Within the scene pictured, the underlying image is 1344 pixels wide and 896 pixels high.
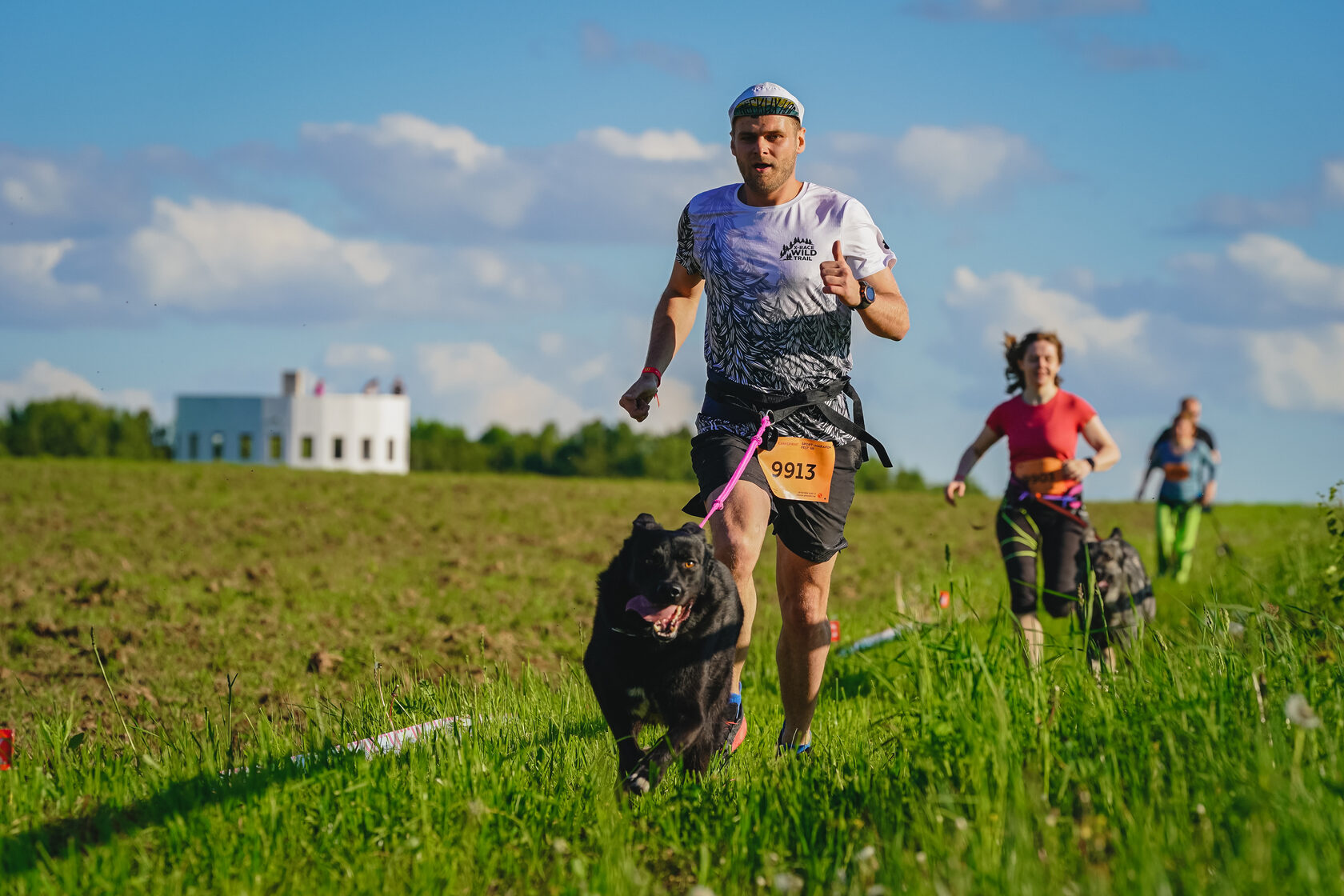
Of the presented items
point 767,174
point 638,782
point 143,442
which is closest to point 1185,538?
point 767,174

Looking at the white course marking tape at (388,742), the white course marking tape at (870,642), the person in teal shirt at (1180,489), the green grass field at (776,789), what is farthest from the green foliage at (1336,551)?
the person in teal shirt at (1180,489)

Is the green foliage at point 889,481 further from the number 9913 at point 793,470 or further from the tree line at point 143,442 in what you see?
the number 9913 at point 793,470

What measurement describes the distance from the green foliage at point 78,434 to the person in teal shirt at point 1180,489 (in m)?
79.9

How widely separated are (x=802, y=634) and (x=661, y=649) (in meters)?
1.15

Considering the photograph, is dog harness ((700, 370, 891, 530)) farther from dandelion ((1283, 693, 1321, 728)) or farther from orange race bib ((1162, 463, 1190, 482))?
orange race bib ((1162, 463, 1190, 482))

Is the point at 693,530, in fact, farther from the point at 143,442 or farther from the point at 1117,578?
the point at 143,442

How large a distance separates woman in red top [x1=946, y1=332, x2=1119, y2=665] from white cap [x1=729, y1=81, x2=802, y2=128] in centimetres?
318

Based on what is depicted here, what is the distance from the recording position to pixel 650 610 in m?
4.18

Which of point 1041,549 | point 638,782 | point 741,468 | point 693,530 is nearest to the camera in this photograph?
point 638,782

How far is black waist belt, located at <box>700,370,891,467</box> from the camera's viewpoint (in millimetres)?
5047

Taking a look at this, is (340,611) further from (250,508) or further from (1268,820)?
(250,508)

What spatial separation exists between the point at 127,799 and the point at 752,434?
2740 millimetres

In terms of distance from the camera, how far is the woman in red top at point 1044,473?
7480mm

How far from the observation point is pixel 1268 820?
9.39 feet
